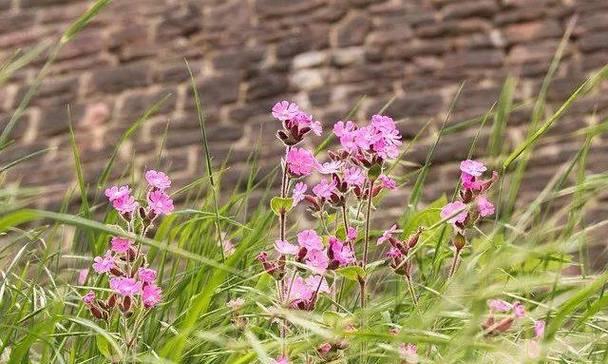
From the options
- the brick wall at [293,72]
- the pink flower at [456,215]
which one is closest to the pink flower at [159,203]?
the pink flower at [456,215]

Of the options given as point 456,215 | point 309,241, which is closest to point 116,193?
point 309,241

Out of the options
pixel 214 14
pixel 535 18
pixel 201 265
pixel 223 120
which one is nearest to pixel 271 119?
pixel 223 120

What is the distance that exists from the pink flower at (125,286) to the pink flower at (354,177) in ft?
1.02

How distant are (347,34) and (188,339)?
4628mm

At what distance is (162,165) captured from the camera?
599cm

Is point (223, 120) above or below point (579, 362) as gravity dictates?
below

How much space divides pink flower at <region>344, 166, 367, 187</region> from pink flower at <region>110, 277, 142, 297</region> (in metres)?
0.31

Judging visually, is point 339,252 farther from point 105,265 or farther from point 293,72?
point 293,72

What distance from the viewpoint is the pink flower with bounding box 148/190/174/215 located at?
1.50m

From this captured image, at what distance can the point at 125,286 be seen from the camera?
140cm

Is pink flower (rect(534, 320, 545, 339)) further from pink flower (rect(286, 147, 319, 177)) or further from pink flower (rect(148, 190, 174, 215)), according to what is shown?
pink flower (rect(148, 190, 174, 215))

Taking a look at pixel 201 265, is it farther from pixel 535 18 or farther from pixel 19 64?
pixel 535 18

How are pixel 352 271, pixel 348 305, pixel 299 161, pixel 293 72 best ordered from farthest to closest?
pixel 293 72, pixel 348 305, pixel 299 161, pixel 352 271

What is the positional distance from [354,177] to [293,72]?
4.53 m
